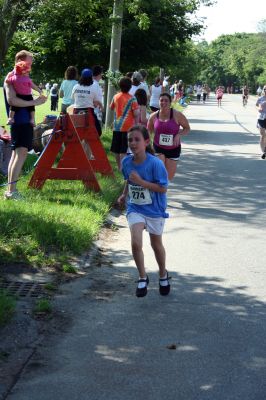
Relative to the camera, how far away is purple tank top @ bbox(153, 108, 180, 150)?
397 inches

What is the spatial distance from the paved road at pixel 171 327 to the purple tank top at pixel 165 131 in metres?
1.29

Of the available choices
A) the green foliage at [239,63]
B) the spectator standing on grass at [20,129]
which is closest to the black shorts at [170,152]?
the spectator standing on grass at [20,129]

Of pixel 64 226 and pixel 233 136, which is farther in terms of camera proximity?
pixel 233 136

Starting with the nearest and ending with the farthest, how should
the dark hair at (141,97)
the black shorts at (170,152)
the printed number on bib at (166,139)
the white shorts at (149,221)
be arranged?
the white shorts at (149,221)
the printed number on bib at (166,139)
the black shorts at (170,152)
the dark hair at (141,97)

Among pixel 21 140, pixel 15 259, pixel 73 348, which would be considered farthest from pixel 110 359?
pixel 21 140

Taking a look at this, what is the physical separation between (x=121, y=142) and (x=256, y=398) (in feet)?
27.0

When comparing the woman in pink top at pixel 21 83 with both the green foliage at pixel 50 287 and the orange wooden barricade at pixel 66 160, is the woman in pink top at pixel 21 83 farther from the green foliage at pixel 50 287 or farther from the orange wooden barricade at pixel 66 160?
the green foliage at pixel 50 287

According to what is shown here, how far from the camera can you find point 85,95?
12320 millimetres

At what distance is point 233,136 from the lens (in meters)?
24.2

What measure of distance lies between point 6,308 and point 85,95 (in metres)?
7.56

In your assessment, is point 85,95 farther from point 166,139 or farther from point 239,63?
point 239,63

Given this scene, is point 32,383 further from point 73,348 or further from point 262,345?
point 262,345

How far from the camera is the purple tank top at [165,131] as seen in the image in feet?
33.1

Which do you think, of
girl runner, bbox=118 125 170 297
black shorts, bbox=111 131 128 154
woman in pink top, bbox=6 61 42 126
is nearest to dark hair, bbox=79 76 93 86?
black shorts, bbox=111 131 128 154
